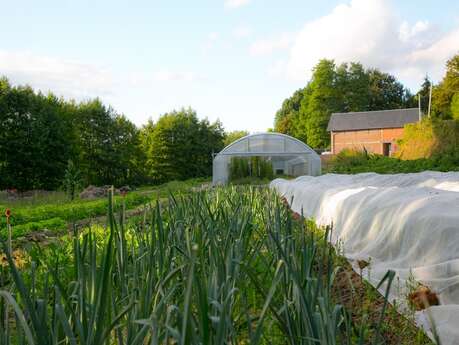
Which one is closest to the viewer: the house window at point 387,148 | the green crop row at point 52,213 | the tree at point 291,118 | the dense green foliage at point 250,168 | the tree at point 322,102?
the green crop row at point 52,213

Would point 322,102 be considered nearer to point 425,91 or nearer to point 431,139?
point 425,91

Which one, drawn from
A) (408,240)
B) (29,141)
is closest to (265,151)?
(29,141)

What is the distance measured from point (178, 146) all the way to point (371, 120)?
17.9 meters

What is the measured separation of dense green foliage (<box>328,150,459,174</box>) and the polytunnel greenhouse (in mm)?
1023

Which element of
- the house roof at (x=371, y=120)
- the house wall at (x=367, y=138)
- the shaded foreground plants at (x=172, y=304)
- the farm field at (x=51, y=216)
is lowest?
the farm field at (x=51, y=216)

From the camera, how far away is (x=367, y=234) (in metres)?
4.58

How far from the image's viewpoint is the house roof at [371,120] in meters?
34.5

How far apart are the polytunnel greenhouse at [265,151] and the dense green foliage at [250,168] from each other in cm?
19

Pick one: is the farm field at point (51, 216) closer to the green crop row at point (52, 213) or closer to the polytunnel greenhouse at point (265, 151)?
the green crop row at point (52, 213)

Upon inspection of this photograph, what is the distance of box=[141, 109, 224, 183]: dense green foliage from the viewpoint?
22219 millimetres

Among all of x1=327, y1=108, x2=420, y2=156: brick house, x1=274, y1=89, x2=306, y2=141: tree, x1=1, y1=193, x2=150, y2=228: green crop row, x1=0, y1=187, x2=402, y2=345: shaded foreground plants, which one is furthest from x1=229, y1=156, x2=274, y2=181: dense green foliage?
x1=274, y1=89, x2=306, y2=141: tree

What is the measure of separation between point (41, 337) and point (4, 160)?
1627 centimetres

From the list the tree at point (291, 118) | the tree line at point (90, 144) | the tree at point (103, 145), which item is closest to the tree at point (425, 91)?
the tree at point (291, 118)

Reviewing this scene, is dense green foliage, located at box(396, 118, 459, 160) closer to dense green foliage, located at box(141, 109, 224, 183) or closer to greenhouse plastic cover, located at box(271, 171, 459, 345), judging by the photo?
dense green foliage, located at box(141, 109, 224, 183)
